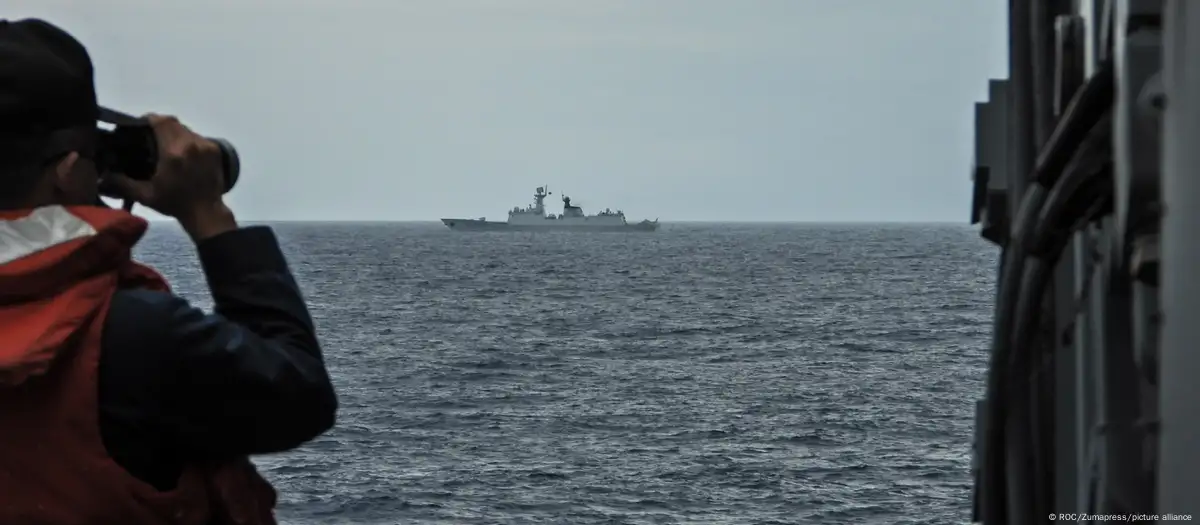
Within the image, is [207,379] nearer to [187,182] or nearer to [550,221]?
[187,182]

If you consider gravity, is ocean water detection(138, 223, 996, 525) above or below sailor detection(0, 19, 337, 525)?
below

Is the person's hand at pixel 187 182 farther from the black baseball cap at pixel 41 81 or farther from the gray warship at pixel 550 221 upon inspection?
the gray warship at pixel 550 221

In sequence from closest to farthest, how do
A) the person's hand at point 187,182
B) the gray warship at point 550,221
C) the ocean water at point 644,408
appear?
the person's hand at point 187,182 → the ocean water at point 644,408 → the gray warship at point 550,221

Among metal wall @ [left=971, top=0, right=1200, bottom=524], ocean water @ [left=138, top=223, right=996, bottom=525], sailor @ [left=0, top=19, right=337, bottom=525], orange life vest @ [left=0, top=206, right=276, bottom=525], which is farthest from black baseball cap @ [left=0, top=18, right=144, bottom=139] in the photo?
ocean water @ [left=138, top=223, right=996, bottom=525]

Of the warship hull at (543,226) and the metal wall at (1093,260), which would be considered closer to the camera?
the metal wall at (1093,260)

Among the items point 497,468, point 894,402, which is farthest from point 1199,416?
point 894,402

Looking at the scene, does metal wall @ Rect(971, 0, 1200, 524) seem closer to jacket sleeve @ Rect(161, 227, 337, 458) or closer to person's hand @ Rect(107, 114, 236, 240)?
jacket sleeve @ Rect(161, 227, 337, 458)

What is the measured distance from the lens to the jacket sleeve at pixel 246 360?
1.64 metres

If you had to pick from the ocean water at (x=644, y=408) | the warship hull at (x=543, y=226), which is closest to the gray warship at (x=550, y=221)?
the warship hull at (x=543, y=226)

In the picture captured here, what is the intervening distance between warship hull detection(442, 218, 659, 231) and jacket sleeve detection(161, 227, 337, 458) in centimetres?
16559

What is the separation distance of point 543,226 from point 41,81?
16912cm

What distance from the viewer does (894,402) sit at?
3319 cm

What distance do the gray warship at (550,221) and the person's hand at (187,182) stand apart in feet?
529

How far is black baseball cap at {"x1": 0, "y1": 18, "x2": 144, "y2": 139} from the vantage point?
5.48 ft
